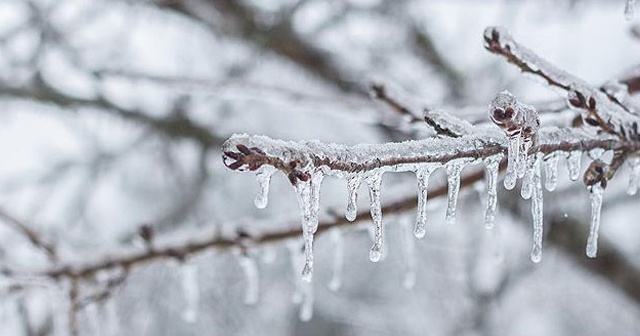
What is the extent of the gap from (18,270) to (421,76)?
2579 millimetres

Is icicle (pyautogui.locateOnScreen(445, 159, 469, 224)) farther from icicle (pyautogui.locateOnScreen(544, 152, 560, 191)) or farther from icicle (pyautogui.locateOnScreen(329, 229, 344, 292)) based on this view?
icicle (pyautogui.locateOnScreen(329, 229, 344, 292))

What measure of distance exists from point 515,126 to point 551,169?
0.81 ft

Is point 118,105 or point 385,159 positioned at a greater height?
point 118,105

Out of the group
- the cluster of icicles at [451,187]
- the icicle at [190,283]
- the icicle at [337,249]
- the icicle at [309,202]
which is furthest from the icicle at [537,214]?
the icicle at [190,283]

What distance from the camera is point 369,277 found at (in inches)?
281

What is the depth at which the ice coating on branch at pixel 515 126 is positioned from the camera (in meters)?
0.57

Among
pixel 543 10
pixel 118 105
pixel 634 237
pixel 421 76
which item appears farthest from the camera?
pixel 634 237

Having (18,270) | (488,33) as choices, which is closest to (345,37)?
(18,270)

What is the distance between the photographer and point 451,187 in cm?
72

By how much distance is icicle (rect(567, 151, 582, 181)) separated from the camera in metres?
0.76

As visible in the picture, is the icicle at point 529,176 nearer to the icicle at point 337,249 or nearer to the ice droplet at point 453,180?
the ice droplet at point 453,180

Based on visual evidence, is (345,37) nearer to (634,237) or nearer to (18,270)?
Answer: (18,270)

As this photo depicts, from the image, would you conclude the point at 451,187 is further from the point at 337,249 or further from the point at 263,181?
the point at 337,249

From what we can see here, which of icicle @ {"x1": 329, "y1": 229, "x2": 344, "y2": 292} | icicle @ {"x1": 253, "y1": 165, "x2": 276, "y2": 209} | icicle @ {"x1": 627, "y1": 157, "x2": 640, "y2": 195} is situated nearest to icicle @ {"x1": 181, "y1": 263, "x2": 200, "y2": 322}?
icicle @ {"x1": 329, "y1": 229, "x2": 344, "y2": 292}
